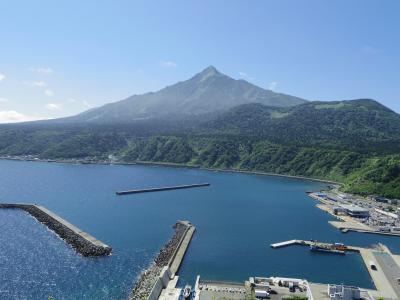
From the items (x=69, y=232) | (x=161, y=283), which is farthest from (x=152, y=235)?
(x=161, y=283)

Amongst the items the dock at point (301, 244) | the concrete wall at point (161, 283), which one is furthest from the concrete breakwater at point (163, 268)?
the dock at point (301, 244)

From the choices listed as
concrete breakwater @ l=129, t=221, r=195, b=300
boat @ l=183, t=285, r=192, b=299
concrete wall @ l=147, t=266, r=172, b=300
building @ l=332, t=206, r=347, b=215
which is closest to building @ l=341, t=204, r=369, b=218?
building @ l=332, t=206, r=347, b=215

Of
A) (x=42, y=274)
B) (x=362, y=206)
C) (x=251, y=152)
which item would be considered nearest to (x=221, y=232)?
(x=42, y=274)

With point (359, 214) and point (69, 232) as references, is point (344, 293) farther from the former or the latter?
point (359, 214)

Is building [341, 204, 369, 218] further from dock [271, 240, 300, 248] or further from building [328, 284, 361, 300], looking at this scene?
building [328, 284, 361, 300]

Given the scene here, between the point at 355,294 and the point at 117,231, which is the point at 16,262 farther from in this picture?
the point at 355,294

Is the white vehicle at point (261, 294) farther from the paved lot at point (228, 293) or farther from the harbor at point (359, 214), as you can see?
the harbor at point (359, 214)
